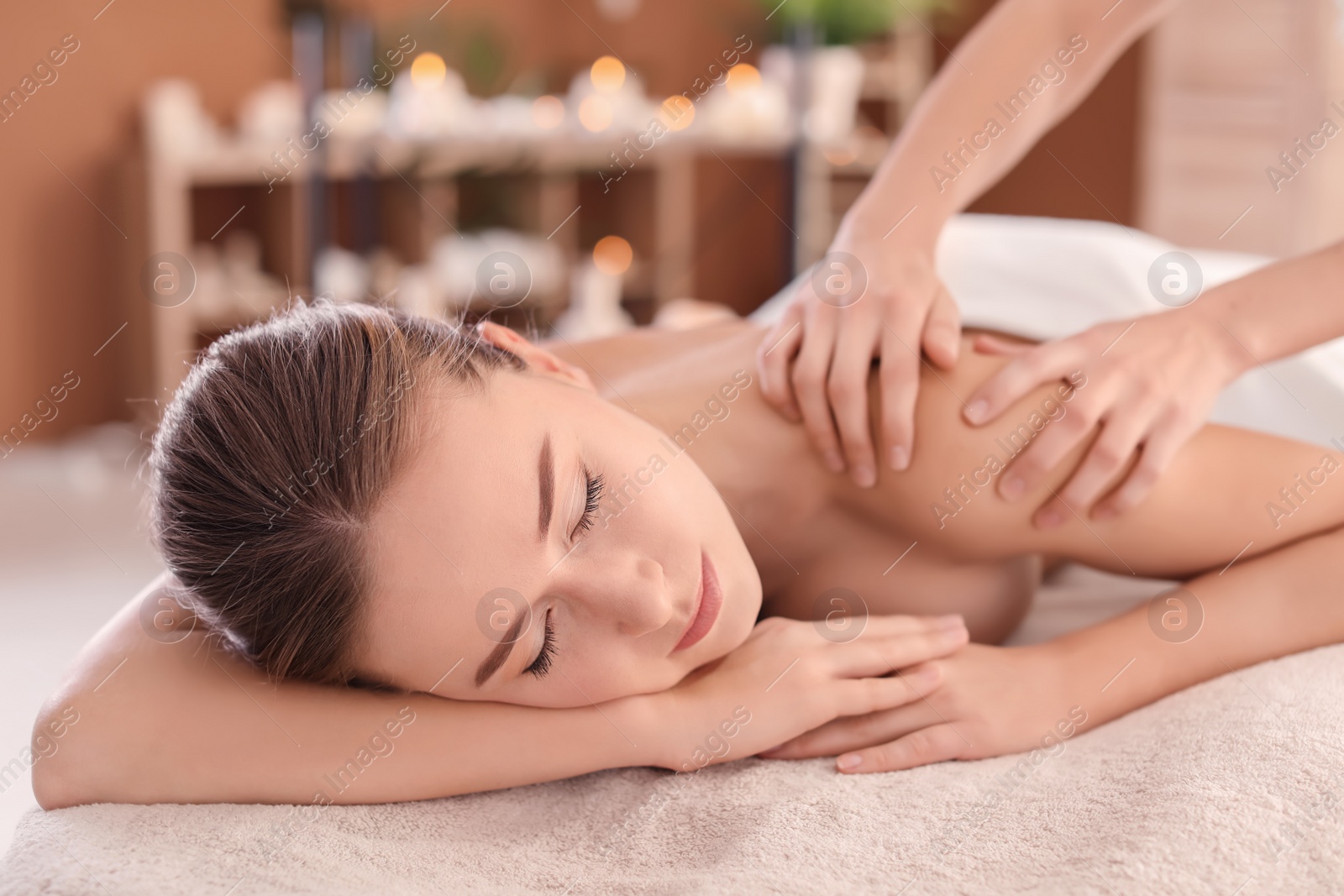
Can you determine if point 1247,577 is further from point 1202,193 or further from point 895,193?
point 1202,193

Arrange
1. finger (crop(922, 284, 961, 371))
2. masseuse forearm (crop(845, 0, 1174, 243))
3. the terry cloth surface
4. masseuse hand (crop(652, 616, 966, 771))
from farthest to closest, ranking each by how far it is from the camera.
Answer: masseuse forearm (crop(845, 0, 1174, 243))
finger (crop(922, 284, 961, 371))
masseuse hand (crop(652, 616, 966, 771))
the terry cloth surface

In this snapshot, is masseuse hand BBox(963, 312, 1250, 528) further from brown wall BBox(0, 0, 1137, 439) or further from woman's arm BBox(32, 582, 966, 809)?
brown wall BBox(0, 0, 1137, 439)

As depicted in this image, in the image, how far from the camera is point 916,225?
1280 mm

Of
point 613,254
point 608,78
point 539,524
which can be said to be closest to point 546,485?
point 539,524

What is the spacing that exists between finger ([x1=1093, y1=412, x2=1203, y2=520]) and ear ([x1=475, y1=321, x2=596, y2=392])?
1.75ft

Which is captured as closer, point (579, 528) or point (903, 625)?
point (579, 528)

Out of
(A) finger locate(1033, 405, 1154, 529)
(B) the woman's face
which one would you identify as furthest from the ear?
(A) finger locate(1033, 405, 1154, 529)

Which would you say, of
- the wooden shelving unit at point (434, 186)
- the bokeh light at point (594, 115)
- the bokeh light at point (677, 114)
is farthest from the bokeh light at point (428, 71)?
the bokeh light at point (677, 114)

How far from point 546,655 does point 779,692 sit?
0.71 feet

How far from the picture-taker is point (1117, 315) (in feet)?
5.99

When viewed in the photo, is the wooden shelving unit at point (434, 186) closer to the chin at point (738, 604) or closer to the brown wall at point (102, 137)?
the brown wall at point (102, 137)

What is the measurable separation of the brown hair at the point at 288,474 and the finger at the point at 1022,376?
1.56ft

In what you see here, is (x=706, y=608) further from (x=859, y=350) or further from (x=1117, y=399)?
(x=1117, y=399)

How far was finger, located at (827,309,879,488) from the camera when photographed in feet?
3.70
